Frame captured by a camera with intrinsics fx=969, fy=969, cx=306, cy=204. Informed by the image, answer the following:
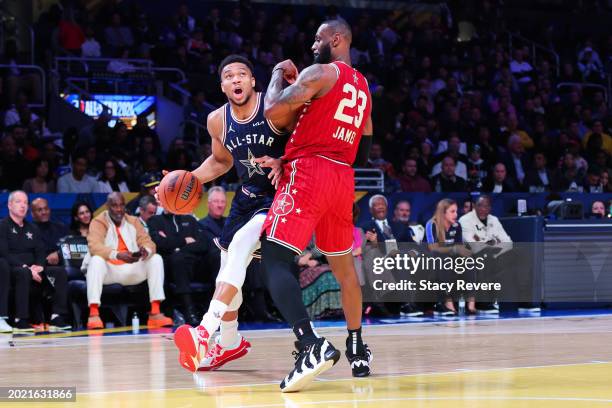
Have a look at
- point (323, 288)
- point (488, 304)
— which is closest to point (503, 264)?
point (488, 304)

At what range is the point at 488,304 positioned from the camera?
36.1 ft

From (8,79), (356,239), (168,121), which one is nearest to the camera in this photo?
(356,239)

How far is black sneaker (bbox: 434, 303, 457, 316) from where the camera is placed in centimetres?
1068

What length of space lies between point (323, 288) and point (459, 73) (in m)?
9.20

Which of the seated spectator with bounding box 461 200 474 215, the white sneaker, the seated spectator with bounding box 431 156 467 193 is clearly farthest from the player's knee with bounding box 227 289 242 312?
the seated spectator with bounding box 431 156 467 193

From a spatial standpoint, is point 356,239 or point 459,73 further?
point 459,73

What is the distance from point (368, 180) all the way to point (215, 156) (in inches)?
236

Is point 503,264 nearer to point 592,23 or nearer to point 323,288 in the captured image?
point 323,288

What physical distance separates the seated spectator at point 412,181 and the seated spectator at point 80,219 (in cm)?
442

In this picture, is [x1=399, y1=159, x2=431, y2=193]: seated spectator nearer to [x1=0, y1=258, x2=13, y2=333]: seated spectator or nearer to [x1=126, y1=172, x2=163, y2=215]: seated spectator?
[x1=126, y1=172, x2=163, y2=215]: seated spectator

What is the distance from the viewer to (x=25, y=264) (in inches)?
377

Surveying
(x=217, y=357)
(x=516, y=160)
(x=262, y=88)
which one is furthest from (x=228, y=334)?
(x=262, y=88)

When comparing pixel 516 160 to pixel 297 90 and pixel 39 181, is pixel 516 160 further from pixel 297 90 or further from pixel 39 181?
pixel 297 90

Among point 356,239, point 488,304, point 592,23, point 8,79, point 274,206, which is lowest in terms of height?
point 488,304
